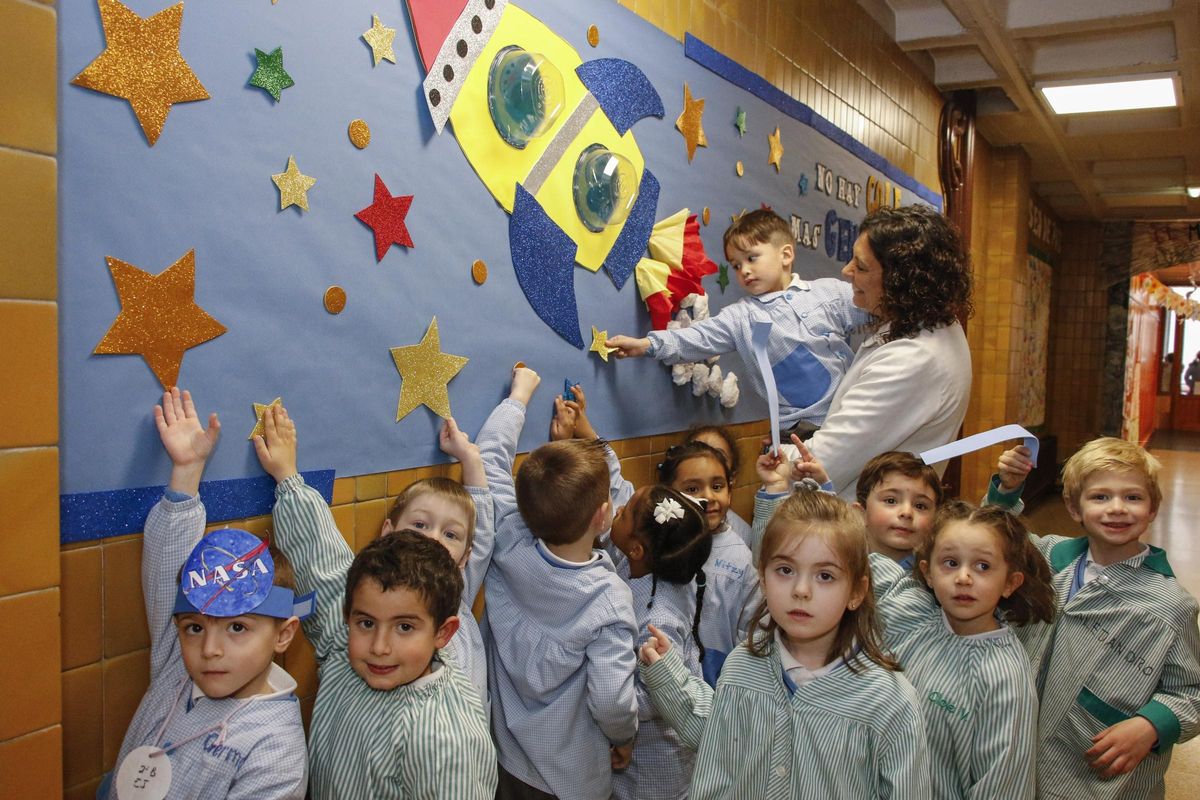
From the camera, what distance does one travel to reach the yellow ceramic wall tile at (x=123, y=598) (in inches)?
56.6

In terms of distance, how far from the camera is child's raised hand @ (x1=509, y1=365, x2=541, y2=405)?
220 centimetres

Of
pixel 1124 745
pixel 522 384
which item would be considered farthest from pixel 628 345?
pixel 1124 745

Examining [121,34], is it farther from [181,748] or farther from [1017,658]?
[1017,658]

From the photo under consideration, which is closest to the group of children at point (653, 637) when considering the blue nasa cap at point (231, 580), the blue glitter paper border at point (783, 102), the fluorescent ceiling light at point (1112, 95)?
the blue nasa cap at point (231, 580)

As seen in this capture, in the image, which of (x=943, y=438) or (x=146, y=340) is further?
(x=943, y=438)

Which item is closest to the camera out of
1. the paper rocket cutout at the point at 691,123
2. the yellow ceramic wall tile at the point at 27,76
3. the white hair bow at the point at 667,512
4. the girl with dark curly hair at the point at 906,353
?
the yellow ceramic wall tile at the point at 27,76

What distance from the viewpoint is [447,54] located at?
1966mm

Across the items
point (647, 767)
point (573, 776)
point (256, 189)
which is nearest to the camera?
point (256, 189)

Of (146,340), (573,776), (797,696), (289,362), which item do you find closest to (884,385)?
(797,696)

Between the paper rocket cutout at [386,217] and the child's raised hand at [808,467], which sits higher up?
the paper rocket cutout at [386,217]

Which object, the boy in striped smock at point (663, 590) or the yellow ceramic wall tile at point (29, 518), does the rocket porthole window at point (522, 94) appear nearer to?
the boy in striped smock at point (663, 590)

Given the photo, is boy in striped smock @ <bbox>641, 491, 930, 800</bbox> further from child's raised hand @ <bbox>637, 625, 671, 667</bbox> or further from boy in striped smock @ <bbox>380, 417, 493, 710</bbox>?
boy in striped smock @ <bbox>380, 417, 493, 710</bbox>

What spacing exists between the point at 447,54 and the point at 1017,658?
1.68 m

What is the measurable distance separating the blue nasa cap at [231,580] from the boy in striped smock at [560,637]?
0.56m
